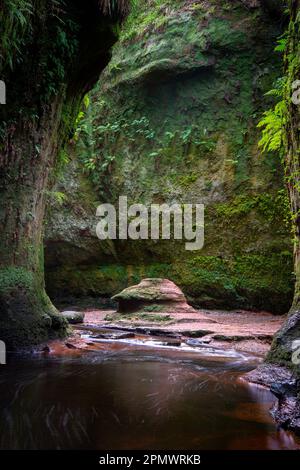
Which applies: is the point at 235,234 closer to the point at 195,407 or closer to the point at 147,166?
the point at 147,166

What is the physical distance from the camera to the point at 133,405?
10.2 ft

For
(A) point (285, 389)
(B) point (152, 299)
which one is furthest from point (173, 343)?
(A) point (285, 389)

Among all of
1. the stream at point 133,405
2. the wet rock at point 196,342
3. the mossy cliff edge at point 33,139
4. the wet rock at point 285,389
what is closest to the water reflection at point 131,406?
the stream at point 133,405

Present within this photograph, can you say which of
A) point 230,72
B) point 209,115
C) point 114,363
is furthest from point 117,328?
point 230,72

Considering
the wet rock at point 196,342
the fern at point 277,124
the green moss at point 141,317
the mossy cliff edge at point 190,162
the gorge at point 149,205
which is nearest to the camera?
the gorge at point 149,205

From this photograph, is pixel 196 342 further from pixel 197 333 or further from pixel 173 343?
pixel 197 333

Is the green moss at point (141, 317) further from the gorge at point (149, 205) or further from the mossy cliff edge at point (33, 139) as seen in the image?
the mossy cliff edge at point (33, 139)

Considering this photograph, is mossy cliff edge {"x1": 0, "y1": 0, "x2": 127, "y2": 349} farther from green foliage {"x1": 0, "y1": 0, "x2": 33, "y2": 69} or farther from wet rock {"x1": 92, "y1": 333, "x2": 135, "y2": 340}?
wet rock {"x1": 92, "y1": 333, "x2": 135, "y2": 340}

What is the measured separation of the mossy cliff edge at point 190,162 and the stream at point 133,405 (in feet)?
22.3

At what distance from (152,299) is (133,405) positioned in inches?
229

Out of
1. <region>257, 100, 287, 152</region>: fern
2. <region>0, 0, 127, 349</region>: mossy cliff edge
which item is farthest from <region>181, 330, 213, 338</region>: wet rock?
<region>257, 100, 287, 152</region>: fern

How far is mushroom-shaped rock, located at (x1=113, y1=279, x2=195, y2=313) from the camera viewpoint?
29.0 feet

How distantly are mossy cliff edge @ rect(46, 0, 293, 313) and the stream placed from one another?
6795 mm

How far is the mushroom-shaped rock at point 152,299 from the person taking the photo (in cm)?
884
